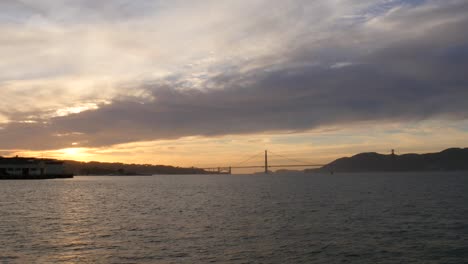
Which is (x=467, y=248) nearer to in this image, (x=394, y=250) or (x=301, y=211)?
(x=394, y=250)

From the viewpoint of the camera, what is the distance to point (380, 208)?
5916cm

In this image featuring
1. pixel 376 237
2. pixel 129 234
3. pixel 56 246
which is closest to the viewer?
pixel 56 246

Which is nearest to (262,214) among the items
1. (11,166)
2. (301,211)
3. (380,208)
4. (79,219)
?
(301,211)

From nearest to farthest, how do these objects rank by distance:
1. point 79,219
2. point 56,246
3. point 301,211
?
point 56,246, point 79,219, point 301,211

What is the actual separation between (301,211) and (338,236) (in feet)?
66.1

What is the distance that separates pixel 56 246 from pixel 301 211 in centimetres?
3251

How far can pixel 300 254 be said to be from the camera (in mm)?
29750

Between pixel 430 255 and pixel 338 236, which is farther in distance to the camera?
pixel 338 236

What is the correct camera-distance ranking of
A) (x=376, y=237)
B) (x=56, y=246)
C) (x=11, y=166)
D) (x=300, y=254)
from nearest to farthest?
(x=300, y=254) < (x=56, y=246) < (x=376, y=237) < (x=11, y=166)

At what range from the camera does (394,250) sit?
101 feet

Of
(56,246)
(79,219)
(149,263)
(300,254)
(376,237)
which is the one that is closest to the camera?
(149,263)

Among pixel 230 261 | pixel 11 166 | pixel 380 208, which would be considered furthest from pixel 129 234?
pixel 11 166

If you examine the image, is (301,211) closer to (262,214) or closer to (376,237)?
(262,214)

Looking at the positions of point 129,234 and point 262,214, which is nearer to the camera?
point 129,234
